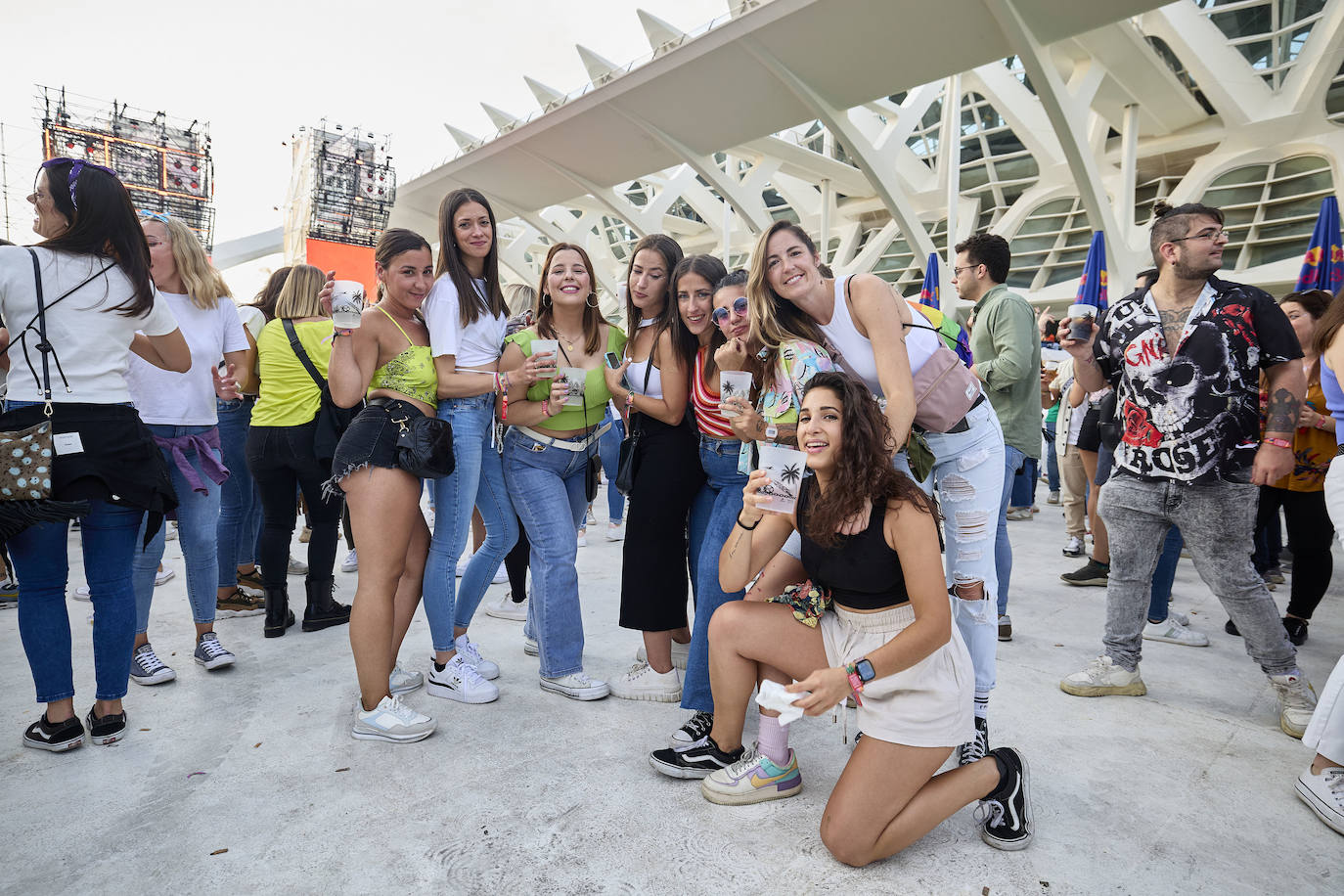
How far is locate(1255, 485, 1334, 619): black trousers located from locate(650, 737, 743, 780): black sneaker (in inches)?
124

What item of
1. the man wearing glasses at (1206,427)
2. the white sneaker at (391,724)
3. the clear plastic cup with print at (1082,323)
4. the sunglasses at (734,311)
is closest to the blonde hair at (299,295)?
the white sneaker at (391,724)

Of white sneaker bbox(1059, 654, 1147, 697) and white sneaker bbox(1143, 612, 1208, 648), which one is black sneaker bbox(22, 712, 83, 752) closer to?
white sneaker bbox(1059, 654, 1147, 697)

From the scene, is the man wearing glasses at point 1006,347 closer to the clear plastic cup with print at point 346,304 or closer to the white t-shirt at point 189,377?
the clear plastic cup with print at point 346,304

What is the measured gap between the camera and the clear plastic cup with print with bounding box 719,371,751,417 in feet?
7.72

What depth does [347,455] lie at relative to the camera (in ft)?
8.39

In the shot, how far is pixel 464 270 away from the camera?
116 inches

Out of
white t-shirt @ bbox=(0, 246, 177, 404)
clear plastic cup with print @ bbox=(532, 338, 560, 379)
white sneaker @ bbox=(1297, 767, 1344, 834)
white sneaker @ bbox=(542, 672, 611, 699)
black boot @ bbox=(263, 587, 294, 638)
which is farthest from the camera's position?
black boot @ bbox=(263, 587, 294, 638)

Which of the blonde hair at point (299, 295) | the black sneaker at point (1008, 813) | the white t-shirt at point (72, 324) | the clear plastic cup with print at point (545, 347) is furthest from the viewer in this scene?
the blonde hair at point (299, 295)

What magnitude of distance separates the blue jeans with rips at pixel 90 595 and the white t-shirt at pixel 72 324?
411 mm

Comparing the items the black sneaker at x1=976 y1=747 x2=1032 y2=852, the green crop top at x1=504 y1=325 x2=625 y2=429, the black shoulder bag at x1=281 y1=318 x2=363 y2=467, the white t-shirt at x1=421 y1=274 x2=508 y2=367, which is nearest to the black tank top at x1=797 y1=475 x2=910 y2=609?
the black sneaker at x1=976 y1=747 x2=1032 y2=852

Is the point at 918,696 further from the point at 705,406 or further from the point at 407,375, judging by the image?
the point at 407,375

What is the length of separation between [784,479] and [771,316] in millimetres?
685

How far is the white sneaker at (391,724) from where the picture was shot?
2.58 meters

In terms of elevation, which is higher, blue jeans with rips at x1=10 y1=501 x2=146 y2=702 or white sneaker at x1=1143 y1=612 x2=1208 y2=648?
blue jeans with rips at x1=10 y1=501 x2=146 y2=702
